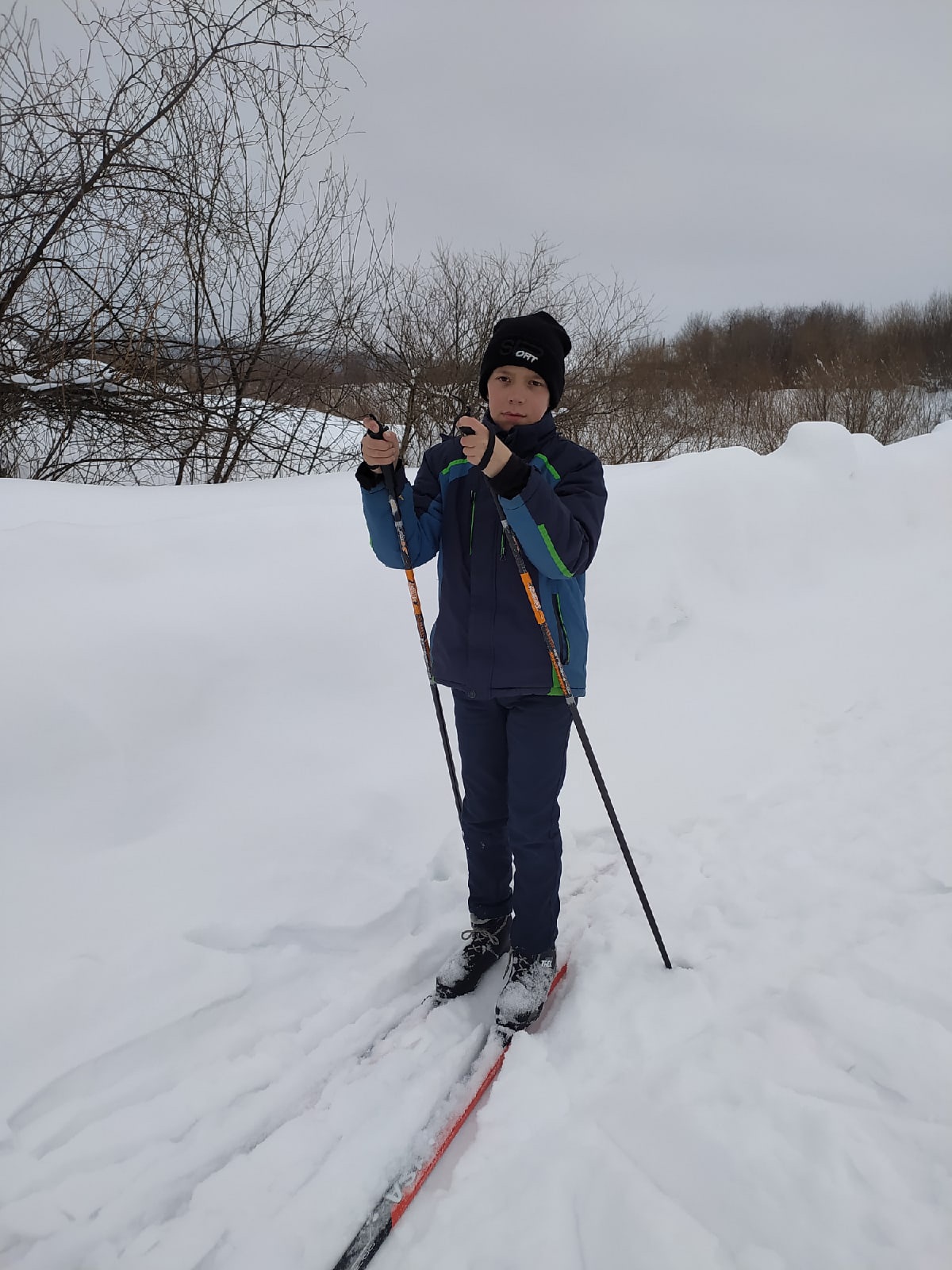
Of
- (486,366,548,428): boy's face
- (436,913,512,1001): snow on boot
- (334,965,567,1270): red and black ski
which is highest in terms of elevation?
(486,366,548,428): boy's face

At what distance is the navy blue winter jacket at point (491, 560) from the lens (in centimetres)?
179

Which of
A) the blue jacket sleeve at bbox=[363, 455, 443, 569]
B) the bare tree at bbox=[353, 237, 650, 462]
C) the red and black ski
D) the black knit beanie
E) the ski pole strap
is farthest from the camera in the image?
the bare tree at bbox=[353, 237, 650, 462]

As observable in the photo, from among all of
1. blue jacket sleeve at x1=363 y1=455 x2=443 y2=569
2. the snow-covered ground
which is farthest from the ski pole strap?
the snow-covered ground

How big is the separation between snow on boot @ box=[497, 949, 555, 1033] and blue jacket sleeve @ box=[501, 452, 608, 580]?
1.17m

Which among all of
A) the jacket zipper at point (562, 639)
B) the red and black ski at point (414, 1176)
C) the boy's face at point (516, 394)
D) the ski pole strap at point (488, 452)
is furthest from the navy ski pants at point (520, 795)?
the boy's face at point (516, 394)

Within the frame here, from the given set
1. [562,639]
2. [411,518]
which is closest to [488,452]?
[411,518]

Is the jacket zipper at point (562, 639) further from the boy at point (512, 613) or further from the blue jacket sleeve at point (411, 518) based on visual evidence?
the blue jacket sleeve at point (411, 518)

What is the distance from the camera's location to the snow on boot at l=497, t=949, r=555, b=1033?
1.91 m

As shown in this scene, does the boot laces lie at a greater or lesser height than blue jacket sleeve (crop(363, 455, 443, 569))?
lesser

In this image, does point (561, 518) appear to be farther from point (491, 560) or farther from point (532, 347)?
point (532, 347)

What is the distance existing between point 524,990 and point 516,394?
168 centimetres

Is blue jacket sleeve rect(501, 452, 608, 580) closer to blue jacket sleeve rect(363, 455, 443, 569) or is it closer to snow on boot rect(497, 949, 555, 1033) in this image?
blue jacket sleeve rect(363, 455, 443, 569)

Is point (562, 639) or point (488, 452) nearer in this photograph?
point (488, 452)

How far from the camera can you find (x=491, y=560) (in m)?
1.88
